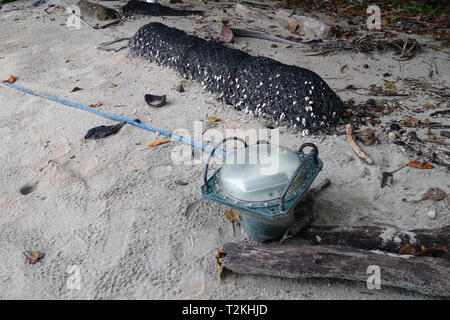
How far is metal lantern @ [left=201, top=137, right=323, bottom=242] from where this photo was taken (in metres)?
1.74

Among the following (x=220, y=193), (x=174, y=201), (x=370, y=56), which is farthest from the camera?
(x=370, y=56)

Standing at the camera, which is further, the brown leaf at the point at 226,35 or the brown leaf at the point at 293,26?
the brown leaf at the point at 293,26

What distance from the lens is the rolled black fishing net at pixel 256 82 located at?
3.03m

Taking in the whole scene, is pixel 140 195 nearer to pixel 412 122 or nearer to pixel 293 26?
pixel 412 122

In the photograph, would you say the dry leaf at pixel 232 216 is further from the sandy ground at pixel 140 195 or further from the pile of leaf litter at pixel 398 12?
the pile of leaf litter at pixel 398 12

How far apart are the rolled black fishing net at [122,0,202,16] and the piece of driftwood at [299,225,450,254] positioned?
4.88m

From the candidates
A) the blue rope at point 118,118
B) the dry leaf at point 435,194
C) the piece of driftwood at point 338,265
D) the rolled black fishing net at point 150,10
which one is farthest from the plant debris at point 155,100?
the rolled black fishing net at point 150,10

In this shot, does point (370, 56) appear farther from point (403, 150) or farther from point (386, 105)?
point (403, 150)

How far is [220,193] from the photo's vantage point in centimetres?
187

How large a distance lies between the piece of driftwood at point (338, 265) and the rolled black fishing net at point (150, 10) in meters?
4.94

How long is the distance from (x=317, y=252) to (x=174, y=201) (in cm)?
101

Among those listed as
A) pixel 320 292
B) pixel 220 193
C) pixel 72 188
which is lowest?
pixel 72 188

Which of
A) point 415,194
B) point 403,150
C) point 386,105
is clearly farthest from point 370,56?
point 415,194

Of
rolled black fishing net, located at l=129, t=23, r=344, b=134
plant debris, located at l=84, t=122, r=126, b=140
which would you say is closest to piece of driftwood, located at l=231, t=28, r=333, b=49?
rolled black fishing net, located at l=129, t=23, r=344, b=134
